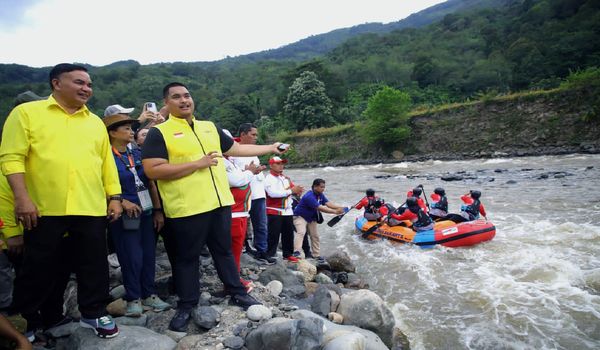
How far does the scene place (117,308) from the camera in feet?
10.8

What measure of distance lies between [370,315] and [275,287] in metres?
1.22

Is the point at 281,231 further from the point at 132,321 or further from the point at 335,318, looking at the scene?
the point at 132,321

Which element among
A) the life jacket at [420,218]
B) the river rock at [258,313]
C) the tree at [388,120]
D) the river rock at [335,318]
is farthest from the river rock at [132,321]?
the tree at [388,120]

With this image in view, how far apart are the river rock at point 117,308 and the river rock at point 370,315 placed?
2.29m

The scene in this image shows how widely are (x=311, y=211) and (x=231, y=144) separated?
3691 millimetres

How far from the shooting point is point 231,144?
11.6 ft

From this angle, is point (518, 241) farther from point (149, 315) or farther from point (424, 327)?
point (149, 315)

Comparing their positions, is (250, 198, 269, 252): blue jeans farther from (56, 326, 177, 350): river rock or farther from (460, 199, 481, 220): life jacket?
(460, 199, 481, 220): life jacket

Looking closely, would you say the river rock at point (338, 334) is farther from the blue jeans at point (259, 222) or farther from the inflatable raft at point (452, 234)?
the inflatable raft at point (452, 234)

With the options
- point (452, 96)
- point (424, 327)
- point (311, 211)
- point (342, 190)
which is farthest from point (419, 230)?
point (452, 96)

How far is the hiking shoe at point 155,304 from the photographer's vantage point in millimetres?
3447

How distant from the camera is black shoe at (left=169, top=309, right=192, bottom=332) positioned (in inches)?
120

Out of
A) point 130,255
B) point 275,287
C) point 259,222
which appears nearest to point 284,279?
point 275,287

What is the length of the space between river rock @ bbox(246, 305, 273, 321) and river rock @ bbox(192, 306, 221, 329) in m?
0.29
